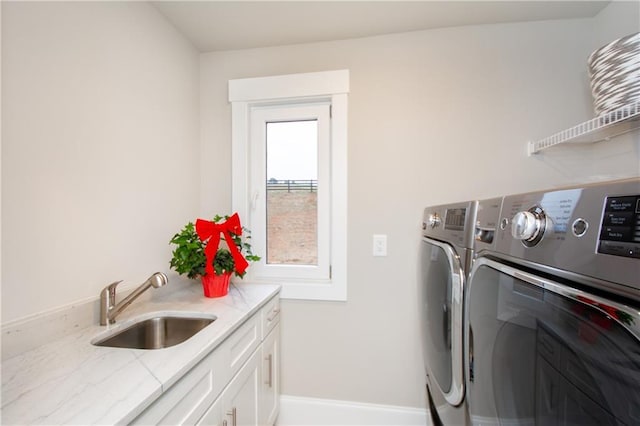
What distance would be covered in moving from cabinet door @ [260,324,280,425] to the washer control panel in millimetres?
1375

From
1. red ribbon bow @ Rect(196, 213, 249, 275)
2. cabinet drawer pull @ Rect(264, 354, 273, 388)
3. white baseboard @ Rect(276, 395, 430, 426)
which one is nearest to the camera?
red ribbon bow @ Rect(196, 213, 249, 275)

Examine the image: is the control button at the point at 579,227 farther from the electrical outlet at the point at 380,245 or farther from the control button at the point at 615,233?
the electrical outlet at the point at 380,245

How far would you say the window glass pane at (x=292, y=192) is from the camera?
1.73 m

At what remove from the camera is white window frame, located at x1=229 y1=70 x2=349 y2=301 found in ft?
5.33

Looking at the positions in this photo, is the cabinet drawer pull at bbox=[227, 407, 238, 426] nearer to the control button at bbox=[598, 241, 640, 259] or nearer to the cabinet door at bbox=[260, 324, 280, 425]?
the cabinet door at bbox=[260, 324, 280, 425]

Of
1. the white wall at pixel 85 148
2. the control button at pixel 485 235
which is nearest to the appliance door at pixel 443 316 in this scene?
the control button at pixel 485 235

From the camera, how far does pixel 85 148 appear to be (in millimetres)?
1059

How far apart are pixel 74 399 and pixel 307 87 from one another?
5.39 ft

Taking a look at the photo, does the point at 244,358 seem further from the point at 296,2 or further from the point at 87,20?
the point at 296,2

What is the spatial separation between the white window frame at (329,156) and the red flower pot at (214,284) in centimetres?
35

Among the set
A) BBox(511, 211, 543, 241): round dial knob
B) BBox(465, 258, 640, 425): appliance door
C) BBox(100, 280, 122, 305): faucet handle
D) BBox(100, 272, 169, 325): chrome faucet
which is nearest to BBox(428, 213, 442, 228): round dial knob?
BBox(465, 258, 640, 425): appliance door

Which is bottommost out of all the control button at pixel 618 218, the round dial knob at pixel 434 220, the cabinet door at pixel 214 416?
the cabinet door at pixel 214 416

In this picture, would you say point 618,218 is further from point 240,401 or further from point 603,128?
point 240,401

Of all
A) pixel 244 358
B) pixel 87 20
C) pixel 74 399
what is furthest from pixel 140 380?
pixel 87 20
